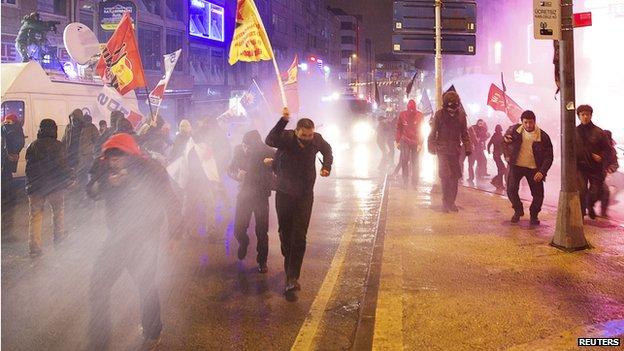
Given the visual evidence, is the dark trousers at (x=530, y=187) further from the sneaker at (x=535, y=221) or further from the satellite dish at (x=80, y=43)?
the satellite dish at (x=80, y=43)

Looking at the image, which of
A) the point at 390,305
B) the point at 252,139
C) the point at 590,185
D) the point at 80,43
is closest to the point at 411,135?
the point at 590,185

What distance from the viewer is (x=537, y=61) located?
47250 mm

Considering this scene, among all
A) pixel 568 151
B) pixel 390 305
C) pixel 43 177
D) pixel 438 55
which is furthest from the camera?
pixel 438 55

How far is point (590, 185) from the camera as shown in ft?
29.4

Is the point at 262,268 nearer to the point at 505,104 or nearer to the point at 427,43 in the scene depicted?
the point at 427,43

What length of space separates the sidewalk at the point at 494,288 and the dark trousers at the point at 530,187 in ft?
1.03

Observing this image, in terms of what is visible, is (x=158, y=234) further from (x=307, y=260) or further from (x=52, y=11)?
(x=52, y=11)

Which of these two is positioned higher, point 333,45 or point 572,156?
point 333,45

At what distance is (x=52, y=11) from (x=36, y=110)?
12.6 meters

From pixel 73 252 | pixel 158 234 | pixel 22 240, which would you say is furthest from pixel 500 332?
pixel 22 240

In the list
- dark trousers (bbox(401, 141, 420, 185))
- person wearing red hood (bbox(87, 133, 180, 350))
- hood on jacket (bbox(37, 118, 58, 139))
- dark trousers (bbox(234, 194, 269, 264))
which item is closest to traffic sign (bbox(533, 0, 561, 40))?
dark trousers (bbox(234, 194, 269, 264))

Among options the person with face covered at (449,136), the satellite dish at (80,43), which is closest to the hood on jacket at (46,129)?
the person with face covered at (449,136)

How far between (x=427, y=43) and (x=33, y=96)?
9.15 meters

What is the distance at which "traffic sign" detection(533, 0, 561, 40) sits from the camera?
270 inches
